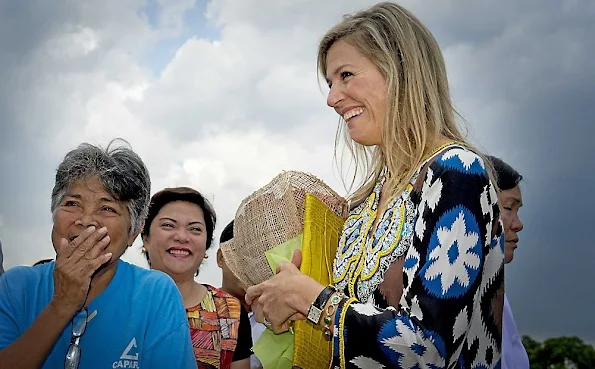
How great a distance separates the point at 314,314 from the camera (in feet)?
8.55

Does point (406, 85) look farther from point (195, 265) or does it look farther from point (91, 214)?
point (195, 265)

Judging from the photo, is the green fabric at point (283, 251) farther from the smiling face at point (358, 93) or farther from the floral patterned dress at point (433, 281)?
the smiling face at point (358, 93)

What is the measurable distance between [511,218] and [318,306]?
10.0ft

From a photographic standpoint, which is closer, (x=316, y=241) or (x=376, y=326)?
(x=376, y=326)

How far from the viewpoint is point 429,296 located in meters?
2.40

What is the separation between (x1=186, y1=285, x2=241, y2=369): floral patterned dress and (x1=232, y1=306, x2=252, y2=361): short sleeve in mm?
29

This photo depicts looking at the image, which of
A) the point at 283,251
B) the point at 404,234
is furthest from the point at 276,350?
the point at 404,234

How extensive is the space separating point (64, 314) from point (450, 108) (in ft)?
6.10

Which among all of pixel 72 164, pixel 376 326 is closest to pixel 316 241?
pixel 376 326

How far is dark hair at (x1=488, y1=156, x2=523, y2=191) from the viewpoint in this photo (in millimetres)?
5059

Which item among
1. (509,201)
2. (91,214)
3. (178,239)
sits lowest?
(91,214)

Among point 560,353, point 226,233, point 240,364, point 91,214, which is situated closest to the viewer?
point 91,214

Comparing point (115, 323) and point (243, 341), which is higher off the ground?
point (243, 341)

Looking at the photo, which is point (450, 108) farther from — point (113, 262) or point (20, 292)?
point (20, 292)
